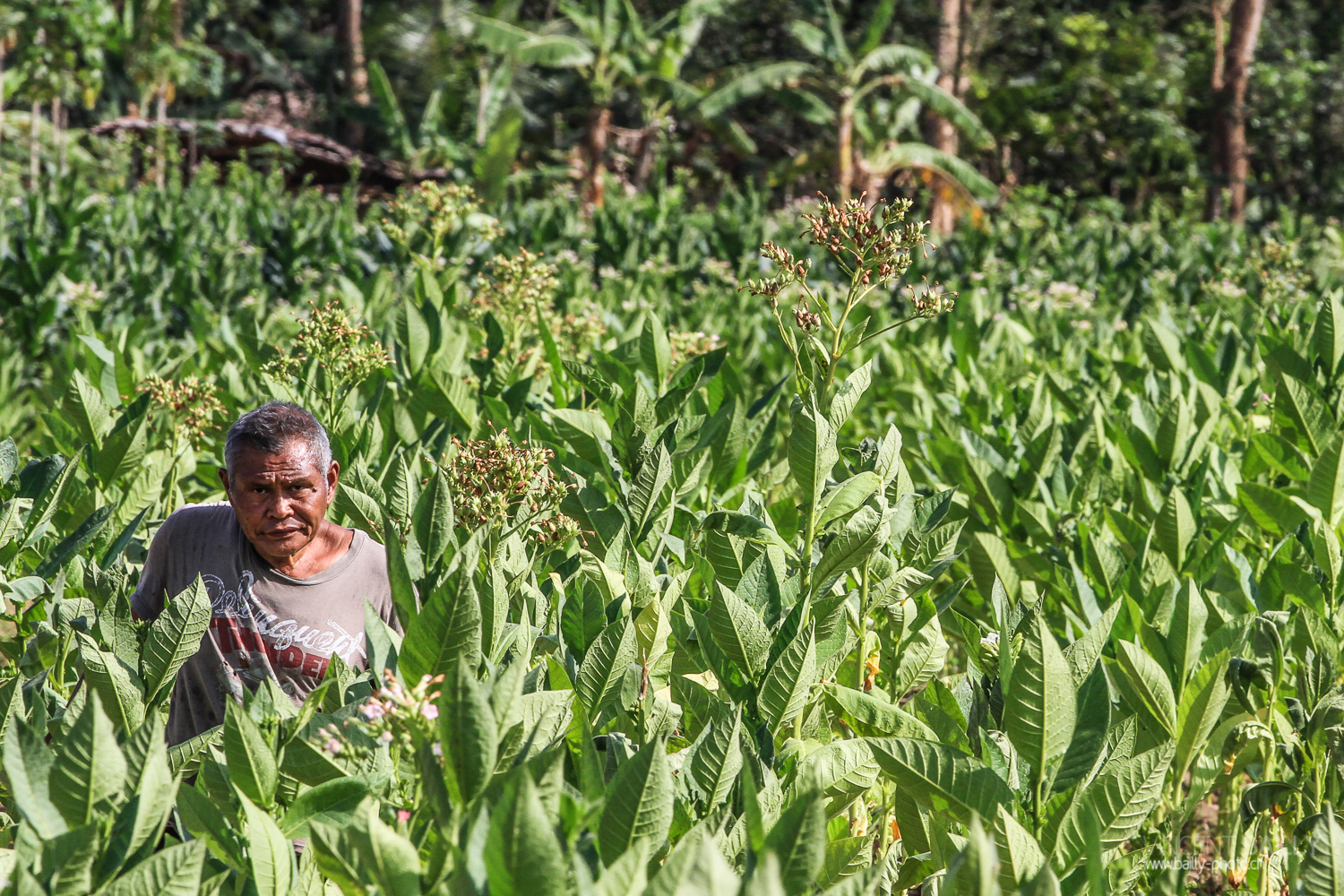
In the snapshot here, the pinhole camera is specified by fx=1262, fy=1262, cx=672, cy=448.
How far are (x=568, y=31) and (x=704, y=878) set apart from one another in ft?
97.4

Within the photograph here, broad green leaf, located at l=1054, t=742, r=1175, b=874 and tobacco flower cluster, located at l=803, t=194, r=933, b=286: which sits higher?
tobacco flower cluster, located at l=803, t=194, r=933, b=286

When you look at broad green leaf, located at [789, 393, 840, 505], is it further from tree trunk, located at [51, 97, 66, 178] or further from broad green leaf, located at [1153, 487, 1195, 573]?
tree trunk, located at [51, 97, 66, 178]

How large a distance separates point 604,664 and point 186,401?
7.43 feet

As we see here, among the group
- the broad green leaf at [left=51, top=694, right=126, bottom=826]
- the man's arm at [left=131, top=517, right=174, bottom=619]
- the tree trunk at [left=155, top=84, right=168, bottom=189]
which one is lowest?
the tree trunk at [left=155, top=84, right=168, bottom=189]

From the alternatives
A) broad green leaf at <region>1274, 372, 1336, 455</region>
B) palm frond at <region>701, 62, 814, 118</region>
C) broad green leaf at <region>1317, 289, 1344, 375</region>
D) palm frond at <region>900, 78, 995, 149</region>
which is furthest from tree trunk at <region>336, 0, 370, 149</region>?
broad green leaf at <region>1274, 372, 1336, 455</region>

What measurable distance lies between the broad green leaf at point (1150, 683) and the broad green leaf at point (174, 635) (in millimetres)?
1601

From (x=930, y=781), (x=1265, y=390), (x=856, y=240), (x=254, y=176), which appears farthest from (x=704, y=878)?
(x=254, y=176)

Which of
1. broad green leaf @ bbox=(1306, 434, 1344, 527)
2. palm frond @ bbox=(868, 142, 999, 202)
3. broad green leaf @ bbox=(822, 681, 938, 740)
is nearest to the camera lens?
broad green leaf @ bbox=(822, 681, 938, 740)

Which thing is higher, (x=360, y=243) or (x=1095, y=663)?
(x=1095, y=663)

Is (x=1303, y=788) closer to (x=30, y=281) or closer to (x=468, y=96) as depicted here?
(x=30, y=281)

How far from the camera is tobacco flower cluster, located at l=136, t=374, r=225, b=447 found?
12.3 feet

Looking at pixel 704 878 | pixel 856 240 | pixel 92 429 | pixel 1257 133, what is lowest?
pixel 1257 133

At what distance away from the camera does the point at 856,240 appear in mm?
2502

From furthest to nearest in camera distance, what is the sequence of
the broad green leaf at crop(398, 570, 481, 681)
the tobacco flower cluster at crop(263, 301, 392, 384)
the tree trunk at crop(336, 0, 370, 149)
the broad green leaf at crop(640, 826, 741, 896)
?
the tree trunk at crop(336, 0, 370, 149) < the tobacco flower cluster at crop(263, 301, 392, 384) < the broad green leaf at crop(398, 570, 481, 681) < the broad green leaf at crop(640, 826, 741, 896)
